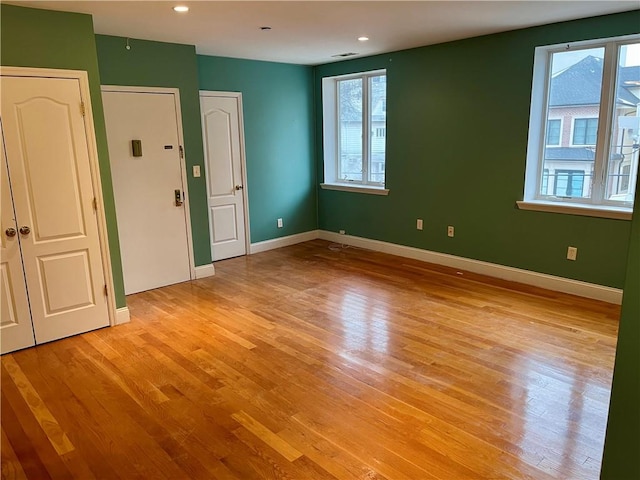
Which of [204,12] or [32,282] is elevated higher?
[204,12]

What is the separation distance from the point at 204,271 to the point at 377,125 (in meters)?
2.96

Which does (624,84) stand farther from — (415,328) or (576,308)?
(415,328)

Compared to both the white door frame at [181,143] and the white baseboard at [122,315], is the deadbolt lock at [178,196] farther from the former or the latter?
the white baseboard at [122,315]

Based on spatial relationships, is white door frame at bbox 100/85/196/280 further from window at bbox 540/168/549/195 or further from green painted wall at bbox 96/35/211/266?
window at bbox 540/168/549/195

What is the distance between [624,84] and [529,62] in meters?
0.84

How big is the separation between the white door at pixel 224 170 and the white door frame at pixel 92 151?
6.41 ft

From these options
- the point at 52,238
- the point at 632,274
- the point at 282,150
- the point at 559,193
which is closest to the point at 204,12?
the point at 52,238

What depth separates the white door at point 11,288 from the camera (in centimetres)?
338

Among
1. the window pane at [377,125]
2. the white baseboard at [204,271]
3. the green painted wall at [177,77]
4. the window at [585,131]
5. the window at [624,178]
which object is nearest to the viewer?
the window at [624,178]

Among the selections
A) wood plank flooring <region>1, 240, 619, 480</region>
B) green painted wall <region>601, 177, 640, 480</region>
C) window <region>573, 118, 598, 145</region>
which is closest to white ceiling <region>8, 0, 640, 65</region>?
window <region>573, 118, 598, 145</region>

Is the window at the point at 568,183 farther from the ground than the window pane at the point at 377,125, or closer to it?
closer to it

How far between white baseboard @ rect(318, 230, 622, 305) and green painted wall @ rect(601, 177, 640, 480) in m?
3.08

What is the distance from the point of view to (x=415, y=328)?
380 cm

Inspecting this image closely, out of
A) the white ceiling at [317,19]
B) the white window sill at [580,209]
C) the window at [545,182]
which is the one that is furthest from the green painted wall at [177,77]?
the window at [545,182]
